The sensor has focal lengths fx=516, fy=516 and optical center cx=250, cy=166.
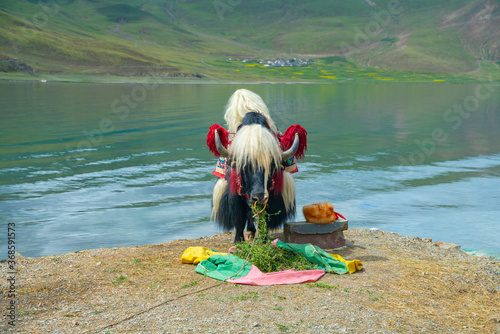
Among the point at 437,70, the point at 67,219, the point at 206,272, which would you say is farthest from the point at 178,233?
the point at 437,70

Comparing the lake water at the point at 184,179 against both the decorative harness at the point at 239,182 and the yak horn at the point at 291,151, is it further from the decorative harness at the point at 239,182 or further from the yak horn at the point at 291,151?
the yak horn at the point at 291,151

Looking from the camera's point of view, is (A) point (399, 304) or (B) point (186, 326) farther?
(A) point (399, 304)

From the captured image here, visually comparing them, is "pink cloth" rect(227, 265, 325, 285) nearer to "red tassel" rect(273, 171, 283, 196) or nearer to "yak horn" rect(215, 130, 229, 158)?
"red tassel" rect(273, 171, 283, 196)

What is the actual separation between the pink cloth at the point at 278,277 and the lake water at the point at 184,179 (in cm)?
337

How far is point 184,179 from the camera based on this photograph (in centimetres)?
1341

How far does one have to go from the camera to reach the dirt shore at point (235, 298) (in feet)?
14.3

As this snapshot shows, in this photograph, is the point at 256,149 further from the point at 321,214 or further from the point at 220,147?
the point at 321,214

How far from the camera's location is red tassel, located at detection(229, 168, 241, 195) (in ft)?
20.9

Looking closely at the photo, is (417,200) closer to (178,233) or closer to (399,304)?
(178,233)

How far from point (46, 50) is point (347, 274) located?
9759 cm

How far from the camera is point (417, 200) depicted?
1168 cm

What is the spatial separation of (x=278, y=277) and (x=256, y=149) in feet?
4.90

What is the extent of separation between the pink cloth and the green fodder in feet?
0.64

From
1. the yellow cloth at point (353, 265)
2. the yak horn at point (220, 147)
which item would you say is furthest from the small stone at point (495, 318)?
the yak horn at point (220, 147)
